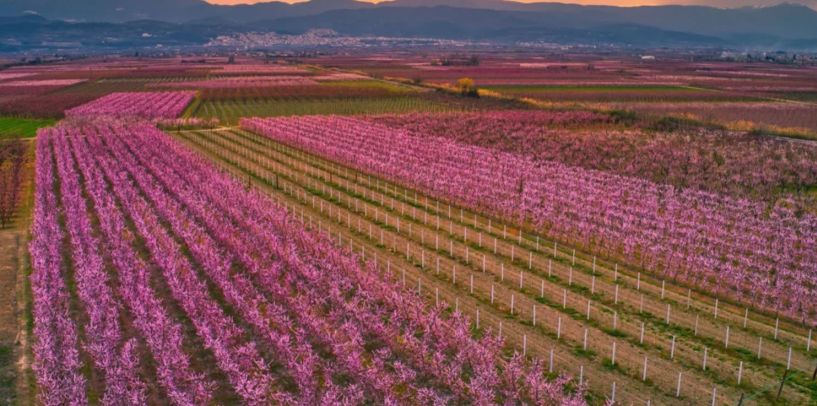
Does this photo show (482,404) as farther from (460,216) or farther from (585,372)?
(460,216)

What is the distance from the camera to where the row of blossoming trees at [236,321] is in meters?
15.1

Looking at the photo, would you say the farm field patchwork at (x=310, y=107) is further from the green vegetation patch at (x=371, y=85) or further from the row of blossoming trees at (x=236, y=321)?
the row of blossoming trees at (x=236, y=321)

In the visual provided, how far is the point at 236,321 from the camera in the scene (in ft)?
63.5

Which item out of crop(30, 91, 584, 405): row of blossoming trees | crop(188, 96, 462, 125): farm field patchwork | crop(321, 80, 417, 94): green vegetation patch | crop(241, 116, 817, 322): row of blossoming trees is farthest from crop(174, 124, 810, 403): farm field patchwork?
crop(321, 80, 417, 94): green vegetation patch

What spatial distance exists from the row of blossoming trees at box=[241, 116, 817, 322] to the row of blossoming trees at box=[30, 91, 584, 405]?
939 centimetres

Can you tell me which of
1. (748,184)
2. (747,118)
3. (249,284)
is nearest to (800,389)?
(249,284)

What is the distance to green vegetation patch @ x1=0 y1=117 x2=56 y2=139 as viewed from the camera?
5966 centimetres

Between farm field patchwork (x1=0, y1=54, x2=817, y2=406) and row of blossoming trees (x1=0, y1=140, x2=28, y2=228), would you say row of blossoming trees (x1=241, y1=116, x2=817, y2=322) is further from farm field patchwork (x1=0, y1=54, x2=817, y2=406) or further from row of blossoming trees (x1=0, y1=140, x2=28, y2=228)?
row of blossoming trees (x1=0, y1=140, x2=28, y2=228)

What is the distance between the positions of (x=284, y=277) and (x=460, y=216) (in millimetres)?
11219

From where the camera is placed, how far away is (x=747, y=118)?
6981 cm

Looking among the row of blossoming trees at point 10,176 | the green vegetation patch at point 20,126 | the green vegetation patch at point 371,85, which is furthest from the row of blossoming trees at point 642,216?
the green vegetation patch at point 371,85

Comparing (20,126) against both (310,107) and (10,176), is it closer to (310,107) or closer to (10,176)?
(10,176)

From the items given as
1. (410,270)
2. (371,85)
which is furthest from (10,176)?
(371,85)

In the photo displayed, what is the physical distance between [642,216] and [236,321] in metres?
19.2
